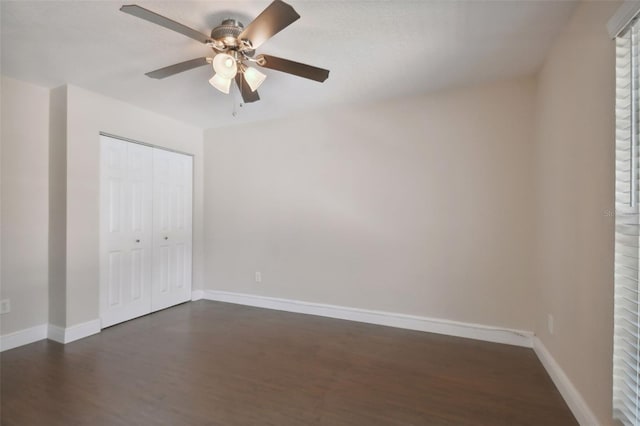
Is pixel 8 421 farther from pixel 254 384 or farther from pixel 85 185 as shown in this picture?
pixel 85 185

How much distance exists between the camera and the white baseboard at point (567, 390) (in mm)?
1634

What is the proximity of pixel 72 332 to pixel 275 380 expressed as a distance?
6.85ft

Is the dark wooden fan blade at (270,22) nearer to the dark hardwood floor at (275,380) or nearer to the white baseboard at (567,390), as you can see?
the dark hardwood floor at (275,380)

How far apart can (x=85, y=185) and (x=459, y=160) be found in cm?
362

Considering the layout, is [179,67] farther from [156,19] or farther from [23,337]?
[23,337]

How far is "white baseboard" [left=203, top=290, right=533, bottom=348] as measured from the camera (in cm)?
277

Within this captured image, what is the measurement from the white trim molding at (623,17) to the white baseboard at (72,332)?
14.2ft

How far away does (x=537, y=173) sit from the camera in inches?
103

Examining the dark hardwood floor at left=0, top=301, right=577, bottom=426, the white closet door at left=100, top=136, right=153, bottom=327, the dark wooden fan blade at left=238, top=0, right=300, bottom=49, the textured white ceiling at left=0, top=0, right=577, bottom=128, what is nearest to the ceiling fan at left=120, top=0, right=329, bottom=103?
the dark wooden fan blade at left=238, top=0, right=300, bottom=49

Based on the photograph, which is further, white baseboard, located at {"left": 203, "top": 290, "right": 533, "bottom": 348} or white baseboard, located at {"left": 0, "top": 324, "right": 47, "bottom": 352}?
white baseboard, located at {"left": 203, "top": 290, "right": 533, "bottom": 348}

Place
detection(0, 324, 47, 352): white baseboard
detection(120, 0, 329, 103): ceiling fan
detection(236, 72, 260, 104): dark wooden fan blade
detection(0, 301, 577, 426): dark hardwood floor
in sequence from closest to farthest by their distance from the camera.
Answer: detection(120, 0, 329, 103): ceiling fan
detection(0, 301, 577, 426): dark hardwood floor
detection(236, 72, 260, 104): dark wooden fan blade
detection(0, 324, 47, 352): white baseboard

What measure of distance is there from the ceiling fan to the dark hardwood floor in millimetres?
2055

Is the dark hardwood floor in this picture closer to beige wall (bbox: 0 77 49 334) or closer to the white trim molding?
beige wall (bbox: 0 77 49 334)

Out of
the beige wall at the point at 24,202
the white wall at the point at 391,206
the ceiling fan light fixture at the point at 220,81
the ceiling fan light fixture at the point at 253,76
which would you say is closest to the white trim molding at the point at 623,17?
the white wall at the point at 391,206
